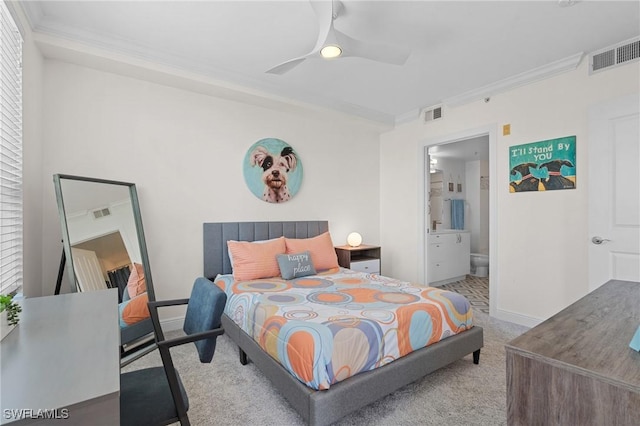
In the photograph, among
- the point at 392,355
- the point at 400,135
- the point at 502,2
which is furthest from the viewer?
the point at 400,135

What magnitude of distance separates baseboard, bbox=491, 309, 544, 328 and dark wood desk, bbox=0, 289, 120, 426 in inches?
147

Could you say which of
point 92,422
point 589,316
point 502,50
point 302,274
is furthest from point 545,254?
point 92,422

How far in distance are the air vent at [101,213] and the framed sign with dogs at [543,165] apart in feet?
13.4

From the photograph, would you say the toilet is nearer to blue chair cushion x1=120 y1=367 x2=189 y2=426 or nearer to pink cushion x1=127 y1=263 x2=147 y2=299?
pink cushion x1=127 y1=263 x2=147 y2=299

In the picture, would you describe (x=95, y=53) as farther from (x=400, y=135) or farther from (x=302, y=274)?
(x=400, y=135)

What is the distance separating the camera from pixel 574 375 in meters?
0.84

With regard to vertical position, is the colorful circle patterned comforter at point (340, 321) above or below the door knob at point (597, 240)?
below

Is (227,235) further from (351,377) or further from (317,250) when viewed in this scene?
(351,377)

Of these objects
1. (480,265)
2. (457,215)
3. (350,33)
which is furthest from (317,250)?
(457,215)

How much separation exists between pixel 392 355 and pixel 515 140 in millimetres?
2835

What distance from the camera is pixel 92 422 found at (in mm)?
629

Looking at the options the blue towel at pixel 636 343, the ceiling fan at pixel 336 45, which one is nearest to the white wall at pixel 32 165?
the ceiling fan at pixel 336 45

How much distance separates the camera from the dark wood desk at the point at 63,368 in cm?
61

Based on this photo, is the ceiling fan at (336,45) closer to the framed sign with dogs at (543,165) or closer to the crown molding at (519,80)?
the crown molding at (519,80)
